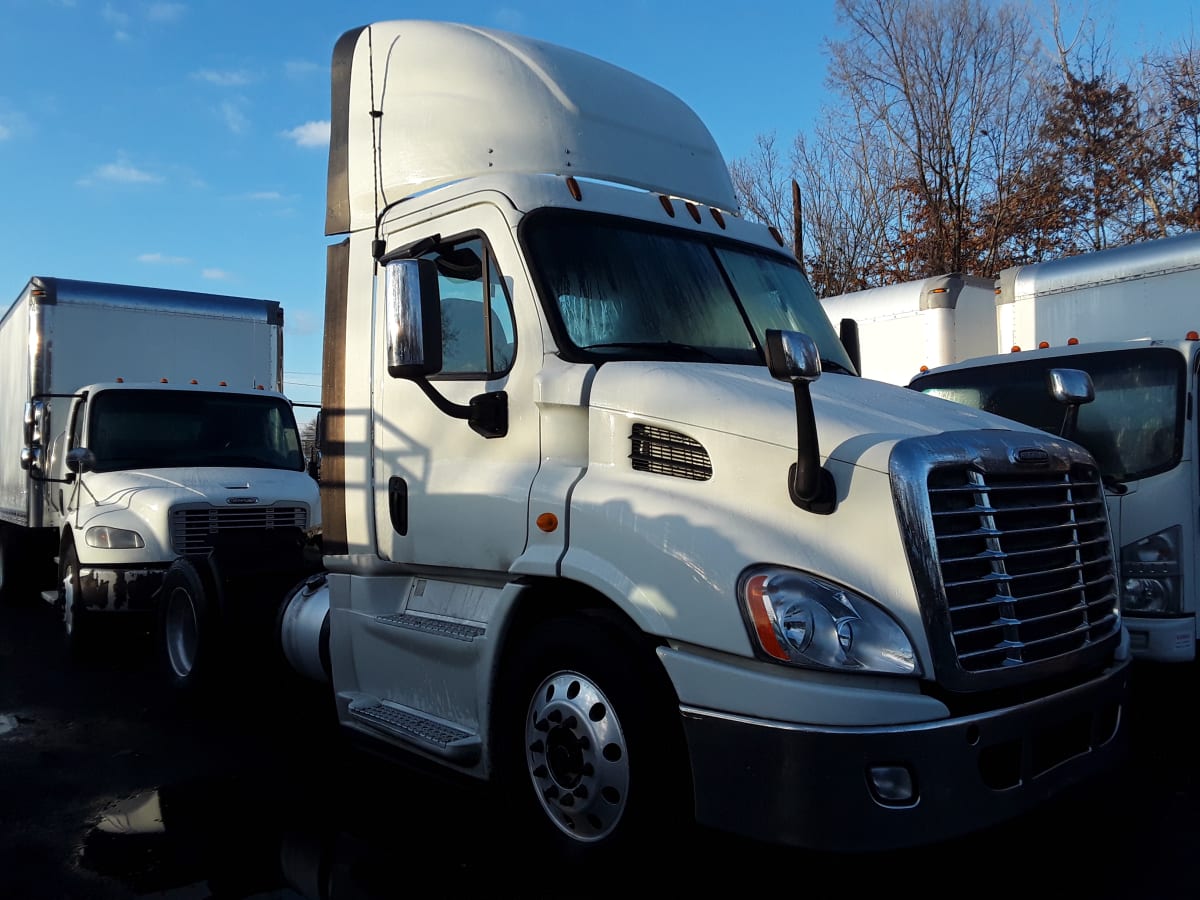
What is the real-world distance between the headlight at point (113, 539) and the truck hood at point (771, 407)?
5.52m

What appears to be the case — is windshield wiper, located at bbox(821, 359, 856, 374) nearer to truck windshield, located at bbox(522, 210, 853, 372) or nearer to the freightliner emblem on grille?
truck windshield, located at bbox(522, 210, 853, 372)

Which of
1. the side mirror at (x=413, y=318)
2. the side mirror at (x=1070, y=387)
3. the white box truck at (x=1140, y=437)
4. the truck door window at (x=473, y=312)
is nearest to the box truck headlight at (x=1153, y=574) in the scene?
the white box truck at (x=1140, y=437)

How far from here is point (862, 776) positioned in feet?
9.66

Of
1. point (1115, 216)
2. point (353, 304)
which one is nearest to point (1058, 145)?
point (1115, 216)

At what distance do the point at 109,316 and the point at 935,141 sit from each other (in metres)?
19.2

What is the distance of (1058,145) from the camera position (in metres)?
24.4

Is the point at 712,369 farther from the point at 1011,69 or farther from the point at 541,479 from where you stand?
the point at 1011,69

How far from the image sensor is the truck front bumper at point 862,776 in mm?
2957

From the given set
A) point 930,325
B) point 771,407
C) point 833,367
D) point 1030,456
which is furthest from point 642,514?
point 930,325

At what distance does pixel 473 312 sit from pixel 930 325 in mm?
7088

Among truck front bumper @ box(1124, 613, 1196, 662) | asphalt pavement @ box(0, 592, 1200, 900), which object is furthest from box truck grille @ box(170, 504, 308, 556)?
truck front bumper @ box(1124, 613, 1196, 662)

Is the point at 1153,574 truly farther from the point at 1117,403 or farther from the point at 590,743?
the point at 590,743

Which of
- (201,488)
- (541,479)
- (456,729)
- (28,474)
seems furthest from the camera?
(28,474)

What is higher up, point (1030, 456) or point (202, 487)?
point (1030, 456)
